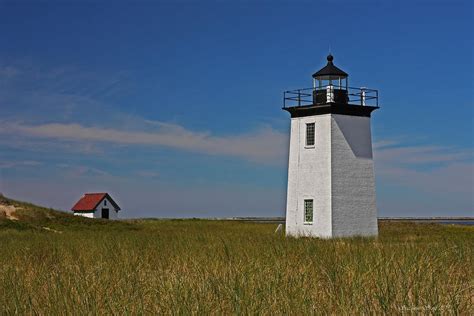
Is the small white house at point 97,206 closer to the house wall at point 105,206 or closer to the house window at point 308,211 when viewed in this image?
the house wall at point 105,206

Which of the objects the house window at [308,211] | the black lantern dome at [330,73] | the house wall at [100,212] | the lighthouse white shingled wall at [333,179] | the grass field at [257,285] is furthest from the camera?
the house wall at [100,212]

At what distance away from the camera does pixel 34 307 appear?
26.5ft

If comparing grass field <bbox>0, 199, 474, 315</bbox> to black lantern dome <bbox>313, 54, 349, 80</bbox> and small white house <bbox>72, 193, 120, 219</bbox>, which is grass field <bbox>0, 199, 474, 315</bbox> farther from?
small white house <bbox>72, 193, 120, 219</bbox>

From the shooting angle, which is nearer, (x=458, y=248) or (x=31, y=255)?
(x=458, y=248)

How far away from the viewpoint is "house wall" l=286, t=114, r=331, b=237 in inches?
1035

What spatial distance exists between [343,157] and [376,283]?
18610 mm

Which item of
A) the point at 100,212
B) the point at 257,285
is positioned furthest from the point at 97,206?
the point at 257,285

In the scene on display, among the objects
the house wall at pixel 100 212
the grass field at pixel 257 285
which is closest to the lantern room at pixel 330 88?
the grass field at pixel 257 285

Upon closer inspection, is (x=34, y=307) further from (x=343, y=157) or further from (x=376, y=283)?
(x=343, y=157)

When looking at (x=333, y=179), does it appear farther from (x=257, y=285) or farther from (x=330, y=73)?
(x=257, y=285)

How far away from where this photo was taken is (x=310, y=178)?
26906 millimetres

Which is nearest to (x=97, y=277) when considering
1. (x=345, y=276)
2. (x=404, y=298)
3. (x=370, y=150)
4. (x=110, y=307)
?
(x=110, y=307)

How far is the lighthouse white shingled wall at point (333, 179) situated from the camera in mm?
26234

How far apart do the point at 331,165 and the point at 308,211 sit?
2.27 m
